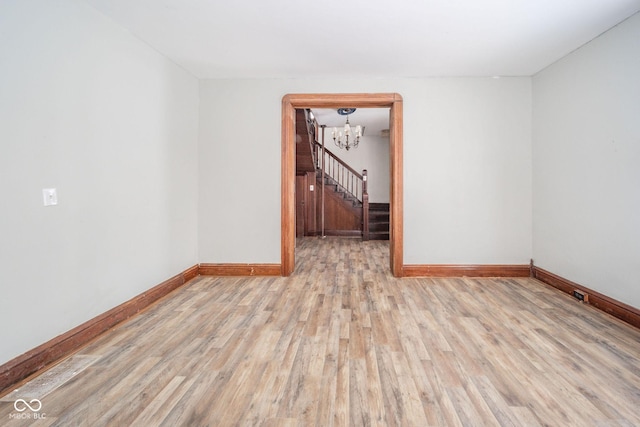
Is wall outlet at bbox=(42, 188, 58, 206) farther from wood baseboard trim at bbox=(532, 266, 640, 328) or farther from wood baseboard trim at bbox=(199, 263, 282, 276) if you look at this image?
wood baseboard trim at bbox=(532, 266, 640, 328)

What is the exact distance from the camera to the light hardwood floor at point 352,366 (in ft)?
5.47

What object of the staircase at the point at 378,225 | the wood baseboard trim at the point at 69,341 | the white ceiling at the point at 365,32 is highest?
the white ceiling at the point at 365,32

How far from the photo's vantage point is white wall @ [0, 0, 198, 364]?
200 cm

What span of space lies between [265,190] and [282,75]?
147 cm

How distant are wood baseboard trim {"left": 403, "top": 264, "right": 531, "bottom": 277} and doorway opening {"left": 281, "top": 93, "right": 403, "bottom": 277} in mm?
199

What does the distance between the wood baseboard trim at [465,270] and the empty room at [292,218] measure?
0.03 metres

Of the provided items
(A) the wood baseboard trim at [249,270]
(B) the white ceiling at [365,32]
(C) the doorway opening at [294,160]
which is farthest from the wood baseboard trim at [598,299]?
(A) the wood baseboard trim at [249,270]

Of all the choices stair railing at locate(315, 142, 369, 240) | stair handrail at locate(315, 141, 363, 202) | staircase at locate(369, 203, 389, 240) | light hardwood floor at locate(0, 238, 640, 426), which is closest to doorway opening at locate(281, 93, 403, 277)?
light hardwood floor at locate(0, 238, 640, 426)

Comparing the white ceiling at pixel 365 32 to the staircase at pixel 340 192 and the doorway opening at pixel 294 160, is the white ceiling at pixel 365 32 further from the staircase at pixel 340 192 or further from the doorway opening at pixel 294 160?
the staircase at pixel 340 192

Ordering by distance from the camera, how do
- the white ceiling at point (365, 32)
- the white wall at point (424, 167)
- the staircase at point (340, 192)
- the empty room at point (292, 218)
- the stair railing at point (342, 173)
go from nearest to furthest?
the empty room at point (292, 218) → the white ceiling at point (365, 32) → the white wall at point (424, 167) → the staircase at point (340, 192) → the stair railing at point (342, 173)

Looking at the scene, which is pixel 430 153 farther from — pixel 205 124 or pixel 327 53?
pixel 205 124

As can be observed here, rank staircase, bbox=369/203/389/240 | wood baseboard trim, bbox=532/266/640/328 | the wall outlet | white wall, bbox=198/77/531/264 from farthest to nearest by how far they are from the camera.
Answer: staircase, bbox=369/203/389/240 < white wall, bbox=198/77/531/264 < wood baseboard trim, bbox=532/266/640/328 < the wall outlet

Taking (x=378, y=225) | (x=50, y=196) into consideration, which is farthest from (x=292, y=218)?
(x=378, y=225)

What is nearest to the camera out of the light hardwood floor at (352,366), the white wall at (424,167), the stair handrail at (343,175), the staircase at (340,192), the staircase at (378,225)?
the light hardwood floor at (352,366)
